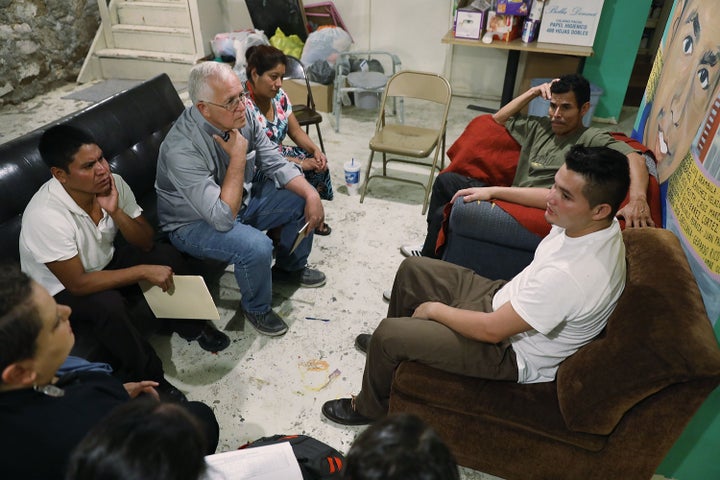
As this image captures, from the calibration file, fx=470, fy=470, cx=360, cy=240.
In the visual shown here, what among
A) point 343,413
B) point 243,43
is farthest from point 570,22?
point 343,413

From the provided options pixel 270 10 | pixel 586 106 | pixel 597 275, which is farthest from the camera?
pixel 270 10

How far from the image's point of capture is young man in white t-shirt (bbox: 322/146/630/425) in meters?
1.49

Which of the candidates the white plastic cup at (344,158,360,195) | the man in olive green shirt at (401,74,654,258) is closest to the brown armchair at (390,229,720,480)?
the man in olive green shirt at (401,74,654,258)

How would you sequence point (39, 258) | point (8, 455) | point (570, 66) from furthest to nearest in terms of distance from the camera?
point (570, 66)
point (39, 258)
point (8, 455)

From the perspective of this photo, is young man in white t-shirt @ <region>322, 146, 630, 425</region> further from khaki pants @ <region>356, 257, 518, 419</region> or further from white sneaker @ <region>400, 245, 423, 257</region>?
white sneaker @ <region>400, 245, 423, 257</region>

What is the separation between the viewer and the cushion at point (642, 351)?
132 cm

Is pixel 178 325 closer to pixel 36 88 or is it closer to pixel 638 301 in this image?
pixel 638 301

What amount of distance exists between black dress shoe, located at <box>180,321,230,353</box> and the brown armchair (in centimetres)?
106

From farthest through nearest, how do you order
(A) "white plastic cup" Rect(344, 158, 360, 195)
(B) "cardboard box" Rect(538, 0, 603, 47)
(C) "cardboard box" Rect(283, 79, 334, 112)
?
1. (C) "cardboard box" Rect(283, 79, 334, 112)
2. (B) "cardboard box" Rect(538, 0, 603, 47)
3. (A) "white plastic cup" Rect(344, 158, 360, 195)

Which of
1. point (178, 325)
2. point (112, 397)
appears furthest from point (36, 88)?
point (112, 397)

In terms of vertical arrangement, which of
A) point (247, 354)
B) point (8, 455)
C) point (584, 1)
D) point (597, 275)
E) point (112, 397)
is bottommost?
point (247, 354)

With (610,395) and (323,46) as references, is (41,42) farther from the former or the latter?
(610,395)

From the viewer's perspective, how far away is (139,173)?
2.62 m

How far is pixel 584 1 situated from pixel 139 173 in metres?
4.01
